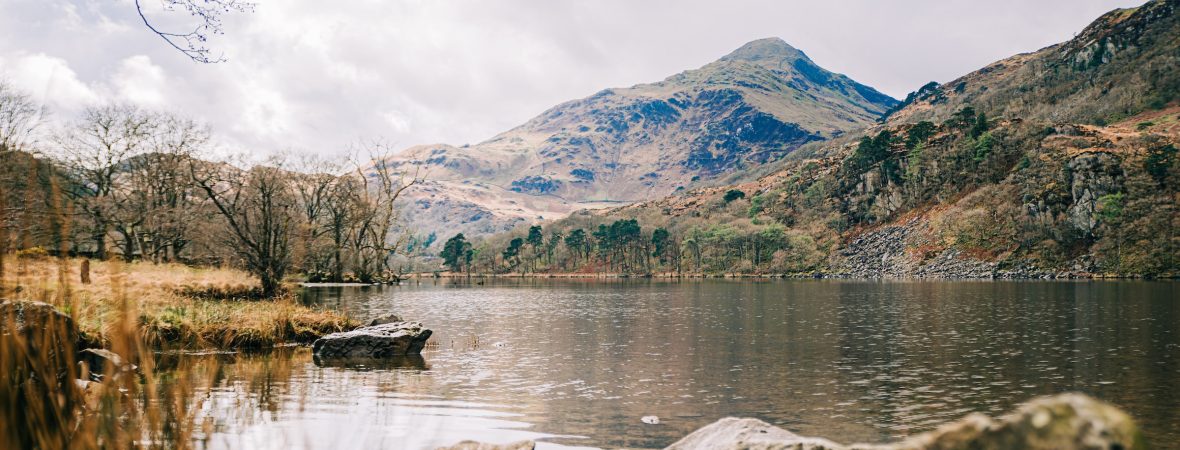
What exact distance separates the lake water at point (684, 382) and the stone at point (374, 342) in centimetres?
94

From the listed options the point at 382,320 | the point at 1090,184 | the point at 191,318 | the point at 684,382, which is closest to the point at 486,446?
the point at 684,382

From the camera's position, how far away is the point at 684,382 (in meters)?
17.7

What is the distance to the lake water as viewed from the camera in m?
12.0

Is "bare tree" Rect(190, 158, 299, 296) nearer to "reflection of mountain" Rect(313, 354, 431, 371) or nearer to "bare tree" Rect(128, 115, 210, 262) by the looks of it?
"bare tree" Rect(128, 115, 210, 262)

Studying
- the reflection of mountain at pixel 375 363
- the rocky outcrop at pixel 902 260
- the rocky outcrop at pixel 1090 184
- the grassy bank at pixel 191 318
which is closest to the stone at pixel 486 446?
the grassy bank at pixel 191 318

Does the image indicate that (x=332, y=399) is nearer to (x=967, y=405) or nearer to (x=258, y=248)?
(x=967, y=405)

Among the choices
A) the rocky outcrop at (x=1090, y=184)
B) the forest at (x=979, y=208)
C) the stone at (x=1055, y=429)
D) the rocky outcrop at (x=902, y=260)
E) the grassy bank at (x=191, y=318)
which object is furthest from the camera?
the rocky outcrop at (x=902, y=260)

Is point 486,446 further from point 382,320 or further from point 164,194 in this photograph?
point 164,194

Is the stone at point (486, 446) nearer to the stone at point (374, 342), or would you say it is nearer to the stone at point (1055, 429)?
the stone at point (1055, 429)

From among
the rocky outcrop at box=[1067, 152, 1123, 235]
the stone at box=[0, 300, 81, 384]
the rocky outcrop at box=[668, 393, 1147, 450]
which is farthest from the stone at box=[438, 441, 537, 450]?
the rocky outcrop at box=[1067, 152, 1123, 235]

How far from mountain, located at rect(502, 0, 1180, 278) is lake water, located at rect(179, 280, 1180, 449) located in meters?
99.2

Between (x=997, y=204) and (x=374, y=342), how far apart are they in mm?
149261

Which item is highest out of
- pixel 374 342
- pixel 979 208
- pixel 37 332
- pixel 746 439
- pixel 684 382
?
pixel 979 208

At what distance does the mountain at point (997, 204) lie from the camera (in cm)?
11169
